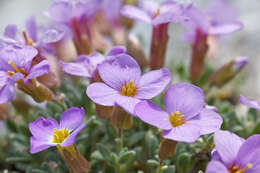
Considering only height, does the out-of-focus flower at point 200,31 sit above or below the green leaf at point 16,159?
above

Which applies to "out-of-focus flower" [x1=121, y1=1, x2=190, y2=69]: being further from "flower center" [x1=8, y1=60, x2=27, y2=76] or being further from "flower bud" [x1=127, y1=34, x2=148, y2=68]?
"flower center" [x1=8, y1=60, x2=27, y2=76]

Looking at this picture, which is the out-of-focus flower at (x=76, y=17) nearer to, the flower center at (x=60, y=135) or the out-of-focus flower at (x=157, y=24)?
the out-of-focus flower at (x=157, y=24)

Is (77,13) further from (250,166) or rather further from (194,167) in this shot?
(250,166)

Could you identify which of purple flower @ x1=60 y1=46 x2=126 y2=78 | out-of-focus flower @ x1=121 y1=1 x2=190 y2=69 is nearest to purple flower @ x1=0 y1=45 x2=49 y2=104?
purple flower @ x1=60 y1=46 x2=126 y2=78

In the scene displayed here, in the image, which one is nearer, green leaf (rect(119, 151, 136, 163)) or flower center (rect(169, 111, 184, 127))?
flower center (rect(169, 111, 184, 127))

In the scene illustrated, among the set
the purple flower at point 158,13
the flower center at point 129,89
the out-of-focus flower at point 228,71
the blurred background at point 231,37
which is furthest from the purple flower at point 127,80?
the blurred background at point 231,37

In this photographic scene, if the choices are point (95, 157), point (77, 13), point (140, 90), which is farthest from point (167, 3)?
point (95, 157)
